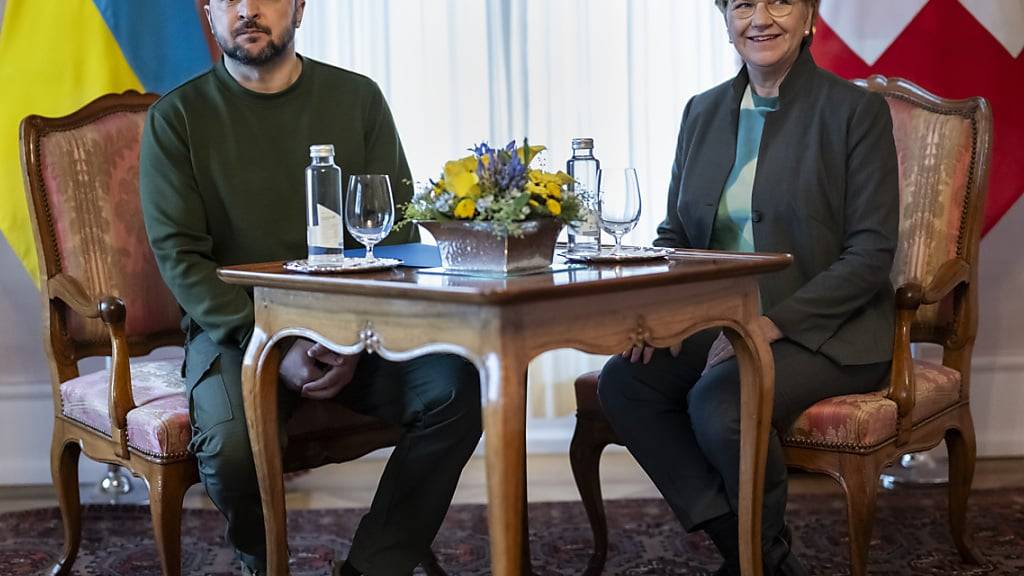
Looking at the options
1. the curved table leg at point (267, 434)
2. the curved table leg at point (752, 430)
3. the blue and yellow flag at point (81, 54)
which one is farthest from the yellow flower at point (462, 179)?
the blue and yellow flag at point (81, 54)

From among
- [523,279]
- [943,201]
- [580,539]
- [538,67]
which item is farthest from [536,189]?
[538,67]

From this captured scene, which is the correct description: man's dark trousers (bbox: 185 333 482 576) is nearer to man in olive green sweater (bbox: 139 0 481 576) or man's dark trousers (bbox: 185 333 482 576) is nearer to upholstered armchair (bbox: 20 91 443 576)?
man in olive green sweater (bbox: 139 0 481 576)

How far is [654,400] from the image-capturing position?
98.6 inches

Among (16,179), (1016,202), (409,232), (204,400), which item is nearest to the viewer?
(204,400)

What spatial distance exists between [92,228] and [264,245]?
52 cm

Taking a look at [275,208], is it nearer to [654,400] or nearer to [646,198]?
[654,400]

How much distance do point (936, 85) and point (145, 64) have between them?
232cm

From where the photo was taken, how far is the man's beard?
264 centimetres

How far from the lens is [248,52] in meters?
2.65

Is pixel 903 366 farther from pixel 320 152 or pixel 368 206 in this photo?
pixel 320 152

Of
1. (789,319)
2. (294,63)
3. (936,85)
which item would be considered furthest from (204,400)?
(936,85)

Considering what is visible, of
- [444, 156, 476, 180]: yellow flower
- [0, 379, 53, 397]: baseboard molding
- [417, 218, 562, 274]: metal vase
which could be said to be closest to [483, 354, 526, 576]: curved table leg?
[417, 218, 562, 274]: metal vase

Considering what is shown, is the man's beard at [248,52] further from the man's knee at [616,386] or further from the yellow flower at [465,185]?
the man's knee at [616,386]

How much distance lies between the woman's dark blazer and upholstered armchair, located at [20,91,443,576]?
35.9 inches
